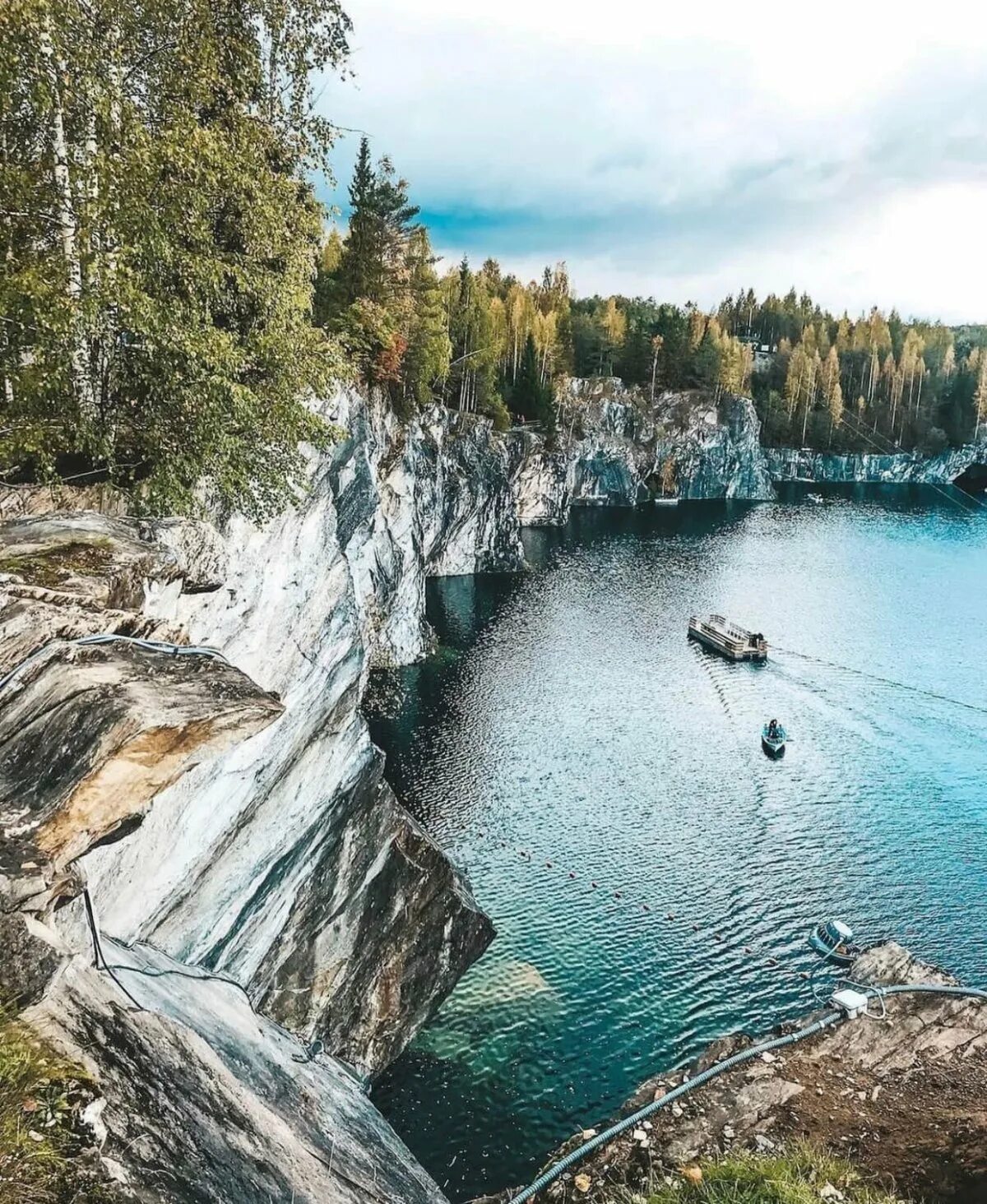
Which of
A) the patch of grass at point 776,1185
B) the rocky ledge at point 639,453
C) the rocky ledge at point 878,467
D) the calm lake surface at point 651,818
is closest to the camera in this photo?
the patch of grass at point 776,1185

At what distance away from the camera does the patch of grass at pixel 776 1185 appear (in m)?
8.70

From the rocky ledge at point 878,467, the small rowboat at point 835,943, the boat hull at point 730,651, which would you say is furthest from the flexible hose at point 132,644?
the rocky ledge at point 878,467

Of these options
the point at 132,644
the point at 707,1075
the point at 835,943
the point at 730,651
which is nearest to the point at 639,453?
the point at 730,651

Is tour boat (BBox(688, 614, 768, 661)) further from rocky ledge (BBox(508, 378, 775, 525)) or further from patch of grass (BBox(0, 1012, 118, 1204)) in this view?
patch of grass (BBox(0, 1012, 118, 1204))

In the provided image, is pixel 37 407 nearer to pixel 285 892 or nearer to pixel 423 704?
pixel 285 892

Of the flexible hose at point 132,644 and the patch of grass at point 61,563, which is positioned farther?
the patch of grass at point 61,563

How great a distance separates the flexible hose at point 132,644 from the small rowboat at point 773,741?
3586 cm

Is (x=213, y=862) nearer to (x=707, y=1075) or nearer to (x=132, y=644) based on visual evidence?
(x=132, y=644)

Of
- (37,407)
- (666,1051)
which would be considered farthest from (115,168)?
(666,1051)

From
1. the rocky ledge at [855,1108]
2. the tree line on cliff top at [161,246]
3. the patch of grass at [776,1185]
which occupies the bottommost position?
the rocky ledge at [855,1108]

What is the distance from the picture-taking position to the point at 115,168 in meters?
11.3

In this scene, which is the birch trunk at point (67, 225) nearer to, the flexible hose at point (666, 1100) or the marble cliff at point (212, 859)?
the marble cliff at point (212, 859)

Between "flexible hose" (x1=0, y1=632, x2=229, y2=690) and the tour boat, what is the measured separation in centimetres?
4909

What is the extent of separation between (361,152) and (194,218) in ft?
144
